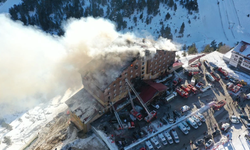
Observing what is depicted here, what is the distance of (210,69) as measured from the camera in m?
56.8

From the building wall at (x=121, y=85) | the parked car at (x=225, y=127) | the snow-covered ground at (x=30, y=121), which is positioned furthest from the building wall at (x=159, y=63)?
the snow-covered ground at (x=30, y=121)

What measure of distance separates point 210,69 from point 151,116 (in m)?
25.1

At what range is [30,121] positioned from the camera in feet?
185

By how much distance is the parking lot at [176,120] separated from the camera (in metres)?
39.2

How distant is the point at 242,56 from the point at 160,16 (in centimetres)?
6386

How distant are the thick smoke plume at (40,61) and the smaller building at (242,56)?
1677 centimetres

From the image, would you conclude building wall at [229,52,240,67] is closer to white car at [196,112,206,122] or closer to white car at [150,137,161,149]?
white car at [196,112,206,122]

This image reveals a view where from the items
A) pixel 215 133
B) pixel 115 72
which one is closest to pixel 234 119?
pixel 215 133

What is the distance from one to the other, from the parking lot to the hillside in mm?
59607

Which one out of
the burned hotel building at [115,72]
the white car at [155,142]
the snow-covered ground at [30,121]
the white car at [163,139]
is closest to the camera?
the white car at [155,142]

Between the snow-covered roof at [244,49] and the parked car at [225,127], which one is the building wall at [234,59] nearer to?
the snow-covered roof at [244,49]

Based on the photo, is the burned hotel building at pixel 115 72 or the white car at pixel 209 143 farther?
the burned hotel building at pixel 115 72

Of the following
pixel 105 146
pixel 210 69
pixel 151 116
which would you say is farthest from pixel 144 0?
pixel 105 146

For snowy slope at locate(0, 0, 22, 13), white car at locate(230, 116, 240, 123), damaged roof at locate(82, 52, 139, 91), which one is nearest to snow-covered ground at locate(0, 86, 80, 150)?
damaged roof at locate(82, 52, 139, 91)
